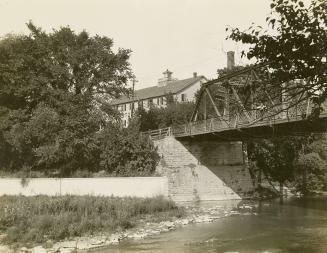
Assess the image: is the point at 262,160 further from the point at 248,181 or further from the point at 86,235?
the point at 86,235

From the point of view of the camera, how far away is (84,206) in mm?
26172

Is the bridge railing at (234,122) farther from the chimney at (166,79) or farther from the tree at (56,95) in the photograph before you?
the chimney at (166,79)

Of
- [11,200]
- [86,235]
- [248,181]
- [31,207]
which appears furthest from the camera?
[248,181]

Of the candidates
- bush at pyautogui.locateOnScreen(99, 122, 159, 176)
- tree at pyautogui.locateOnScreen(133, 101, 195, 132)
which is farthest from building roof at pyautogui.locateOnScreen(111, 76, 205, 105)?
bush at pyautogui.locateOnScreen(99, 122, 159, 176)

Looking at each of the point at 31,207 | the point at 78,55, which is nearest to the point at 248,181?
the point at 78,55

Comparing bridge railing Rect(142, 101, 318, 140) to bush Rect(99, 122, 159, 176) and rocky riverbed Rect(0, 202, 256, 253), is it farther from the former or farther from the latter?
rocky riverbed Rect(0, 202, 256, 253)

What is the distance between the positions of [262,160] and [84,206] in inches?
853

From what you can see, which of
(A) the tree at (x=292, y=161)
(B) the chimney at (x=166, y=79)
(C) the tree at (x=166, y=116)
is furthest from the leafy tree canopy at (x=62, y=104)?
(B) the chimney at (x=166, y=79)

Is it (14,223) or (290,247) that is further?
(14,223)

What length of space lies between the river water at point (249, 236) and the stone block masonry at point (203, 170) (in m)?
8.65

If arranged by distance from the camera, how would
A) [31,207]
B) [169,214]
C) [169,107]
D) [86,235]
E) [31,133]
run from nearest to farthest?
[86,235] < [31,207] < [169,214] < [31,133] < [169,107]

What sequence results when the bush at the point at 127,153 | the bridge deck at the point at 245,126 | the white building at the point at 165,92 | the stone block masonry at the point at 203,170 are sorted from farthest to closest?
the white building at the point at 165,92
the stone block masonry at the point at 203,170
the bush at the point at 127,153
the bridge deck at the point at 245,126

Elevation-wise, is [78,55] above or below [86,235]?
above

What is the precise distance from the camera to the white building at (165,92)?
62562 mm
